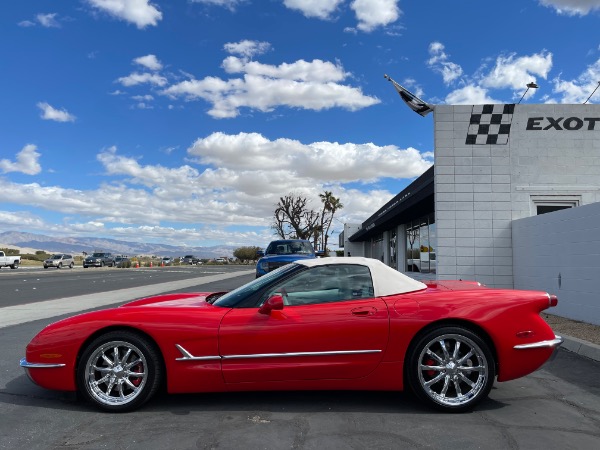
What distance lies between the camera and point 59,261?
51.8 meters

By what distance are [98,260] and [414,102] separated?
164ft

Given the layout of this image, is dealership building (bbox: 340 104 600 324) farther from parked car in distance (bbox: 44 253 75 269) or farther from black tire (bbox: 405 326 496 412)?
parked car in distance (bbox: 44 253 75 269)

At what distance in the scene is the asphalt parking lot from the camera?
11.5 ft

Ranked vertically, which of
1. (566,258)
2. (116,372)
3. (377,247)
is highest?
(377,247)

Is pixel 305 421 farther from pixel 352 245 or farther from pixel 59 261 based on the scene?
pixel 59 261

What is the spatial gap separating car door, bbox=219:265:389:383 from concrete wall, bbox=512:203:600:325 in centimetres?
603

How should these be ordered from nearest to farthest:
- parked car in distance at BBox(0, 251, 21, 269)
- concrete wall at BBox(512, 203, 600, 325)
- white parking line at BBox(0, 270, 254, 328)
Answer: concrete wall at BBox(512, 203, 600, 325), white parking line at BBox(0, 270, 254, 328), parked car in distance at BBox(0, 251, 21, 269)

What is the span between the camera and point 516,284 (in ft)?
40.7

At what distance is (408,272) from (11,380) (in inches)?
705

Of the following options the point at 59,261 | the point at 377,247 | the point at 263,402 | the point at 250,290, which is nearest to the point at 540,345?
the point at 263,402

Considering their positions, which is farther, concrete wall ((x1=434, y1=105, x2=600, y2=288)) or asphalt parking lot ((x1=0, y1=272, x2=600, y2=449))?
concrete wall ((x1=434, y1=105, x2=600, y2=288))

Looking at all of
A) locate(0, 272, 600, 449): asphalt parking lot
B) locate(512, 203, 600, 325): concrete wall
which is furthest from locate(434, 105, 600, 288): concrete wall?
locate(0, 272, 600, 449): asphalt parking lot

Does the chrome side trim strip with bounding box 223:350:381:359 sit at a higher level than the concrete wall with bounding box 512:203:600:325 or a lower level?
lower

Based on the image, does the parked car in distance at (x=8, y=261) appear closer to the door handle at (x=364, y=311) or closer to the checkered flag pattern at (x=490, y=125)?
the checkered flag pattern at (x=490, y=125)
